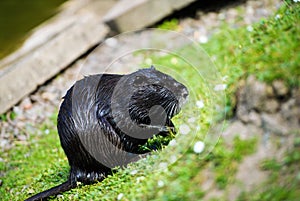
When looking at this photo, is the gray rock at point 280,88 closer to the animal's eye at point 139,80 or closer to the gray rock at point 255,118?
the gray rock at point 255,118

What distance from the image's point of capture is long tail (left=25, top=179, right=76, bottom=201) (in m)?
3.63

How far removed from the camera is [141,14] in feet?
22.5

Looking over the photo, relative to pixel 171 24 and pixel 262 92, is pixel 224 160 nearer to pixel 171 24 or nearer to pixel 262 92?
pixel 262 92

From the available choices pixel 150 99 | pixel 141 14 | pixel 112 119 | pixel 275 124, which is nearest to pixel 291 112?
pixel 275 124

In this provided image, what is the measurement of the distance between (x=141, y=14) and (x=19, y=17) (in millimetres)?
3763

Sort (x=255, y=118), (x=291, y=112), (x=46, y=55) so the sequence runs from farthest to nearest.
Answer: (x=46, y=55) → (x=255, y=118) → (x=291, y=112)

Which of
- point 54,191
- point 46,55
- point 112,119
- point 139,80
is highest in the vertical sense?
point 46,55

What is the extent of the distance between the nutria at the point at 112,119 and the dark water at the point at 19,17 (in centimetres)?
473

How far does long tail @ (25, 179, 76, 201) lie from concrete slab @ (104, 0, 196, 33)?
3.58m

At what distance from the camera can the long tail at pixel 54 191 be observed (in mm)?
3629

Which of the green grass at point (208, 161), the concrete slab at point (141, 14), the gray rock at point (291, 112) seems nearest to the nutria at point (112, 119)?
the green grass at point (208, 161)

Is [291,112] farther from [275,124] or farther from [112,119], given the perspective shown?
[112,119]

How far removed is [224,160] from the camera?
3.00 m

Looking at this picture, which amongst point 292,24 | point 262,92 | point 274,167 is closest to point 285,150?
point 274,167
